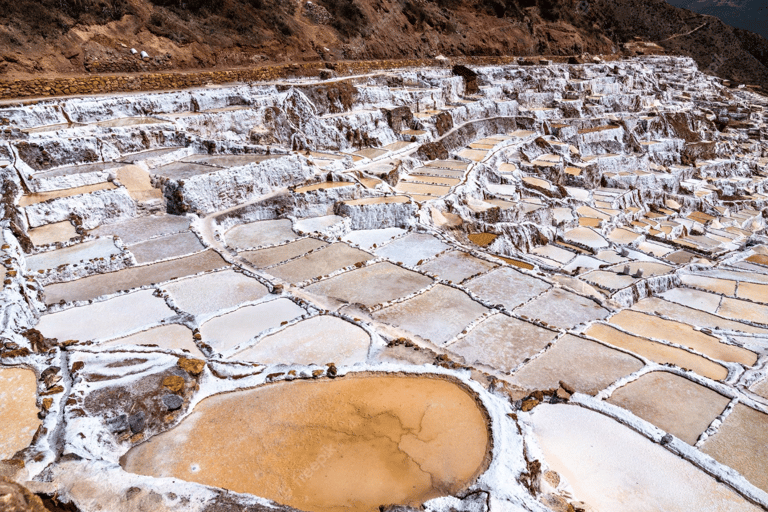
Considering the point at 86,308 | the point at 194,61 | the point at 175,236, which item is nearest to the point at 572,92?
the point at 194,61

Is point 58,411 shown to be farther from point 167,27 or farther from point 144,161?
point 167,27

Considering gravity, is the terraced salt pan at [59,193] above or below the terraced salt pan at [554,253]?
above

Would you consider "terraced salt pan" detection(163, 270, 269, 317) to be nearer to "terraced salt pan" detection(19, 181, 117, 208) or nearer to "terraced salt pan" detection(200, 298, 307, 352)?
"terraced salt pan" detection(200, 298, 307, 352)

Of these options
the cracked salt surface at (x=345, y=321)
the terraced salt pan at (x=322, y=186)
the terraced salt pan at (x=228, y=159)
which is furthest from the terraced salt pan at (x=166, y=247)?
the terraced salt pan at (x=322, y=186)

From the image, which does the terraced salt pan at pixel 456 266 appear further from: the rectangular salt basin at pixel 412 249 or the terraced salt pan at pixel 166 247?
the terraced salt pan at pixel 166 247

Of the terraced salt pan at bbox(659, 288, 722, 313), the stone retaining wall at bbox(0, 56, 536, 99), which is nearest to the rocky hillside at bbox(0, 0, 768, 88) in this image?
the stone retaining wall at bbox(0, 56, 536, 99)

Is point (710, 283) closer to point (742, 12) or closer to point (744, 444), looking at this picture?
point (744, 444)
